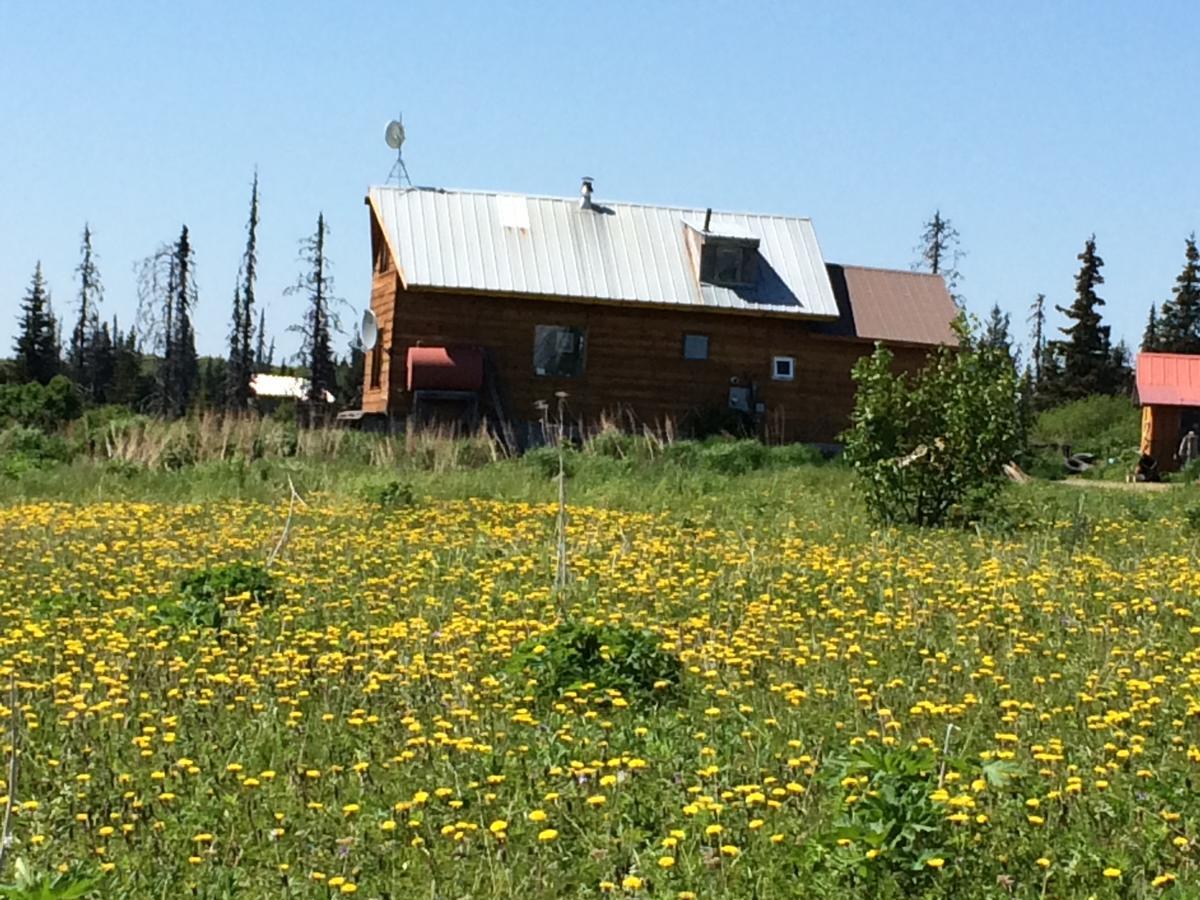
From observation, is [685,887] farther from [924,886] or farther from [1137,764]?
[1137,764]

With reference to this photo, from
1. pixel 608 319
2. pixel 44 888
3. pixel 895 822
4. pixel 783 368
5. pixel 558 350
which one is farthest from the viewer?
pixel 783 368

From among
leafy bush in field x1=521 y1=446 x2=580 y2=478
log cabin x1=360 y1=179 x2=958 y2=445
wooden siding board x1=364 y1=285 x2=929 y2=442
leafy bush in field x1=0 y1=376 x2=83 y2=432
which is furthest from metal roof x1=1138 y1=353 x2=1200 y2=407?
leafy bush in field x1=0 y1=376 x2=83 y2=432

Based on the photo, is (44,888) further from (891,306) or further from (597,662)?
(891,306)

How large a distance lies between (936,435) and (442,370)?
17252 mm

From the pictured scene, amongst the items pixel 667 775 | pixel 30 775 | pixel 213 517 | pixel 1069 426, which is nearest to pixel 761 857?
pixel 667 775

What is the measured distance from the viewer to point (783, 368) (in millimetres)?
35938

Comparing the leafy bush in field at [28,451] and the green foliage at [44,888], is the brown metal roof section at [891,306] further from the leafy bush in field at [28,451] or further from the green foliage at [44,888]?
the green foliage at [44,888]

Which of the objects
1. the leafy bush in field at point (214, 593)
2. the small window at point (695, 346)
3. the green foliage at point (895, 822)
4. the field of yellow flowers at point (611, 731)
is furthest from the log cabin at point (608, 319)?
the green foliage at point (895, 822)

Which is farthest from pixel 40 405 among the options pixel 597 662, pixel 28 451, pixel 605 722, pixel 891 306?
pixel 605 722

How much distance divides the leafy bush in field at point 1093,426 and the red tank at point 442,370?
20510 millimetres

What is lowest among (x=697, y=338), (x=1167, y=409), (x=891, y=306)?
(x=1167, y=409)

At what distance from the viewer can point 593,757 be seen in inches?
262

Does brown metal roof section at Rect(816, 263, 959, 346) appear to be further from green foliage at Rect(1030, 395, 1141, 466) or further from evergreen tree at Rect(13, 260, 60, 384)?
evergreen tree at Rect(13, 260, 60, 384)

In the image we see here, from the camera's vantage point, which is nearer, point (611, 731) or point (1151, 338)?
point (611, 731)
